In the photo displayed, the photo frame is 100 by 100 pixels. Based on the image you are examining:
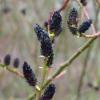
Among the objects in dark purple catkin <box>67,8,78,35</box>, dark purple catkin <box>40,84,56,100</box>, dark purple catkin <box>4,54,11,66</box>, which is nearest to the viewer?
dark purple catkin <box>40,84,56,100</box>

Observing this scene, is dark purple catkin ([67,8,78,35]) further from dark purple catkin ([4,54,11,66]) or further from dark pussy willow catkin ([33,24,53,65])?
dark purple catkin ([4,54,11,66])

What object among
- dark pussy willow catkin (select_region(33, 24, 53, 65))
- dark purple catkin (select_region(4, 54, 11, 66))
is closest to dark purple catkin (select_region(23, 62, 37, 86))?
dark pussy willow catkin (select_region(33, 24, 53, 65))

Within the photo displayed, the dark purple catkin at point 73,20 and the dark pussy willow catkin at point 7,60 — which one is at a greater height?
the dark purple catkin at point 73,20

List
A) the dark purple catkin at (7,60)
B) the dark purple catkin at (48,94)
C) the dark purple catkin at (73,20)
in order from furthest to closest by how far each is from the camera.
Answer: the dark purple catkin at (7,60) → the dark purple catkin at (73,20) → the dark purple catkin at (48,94)

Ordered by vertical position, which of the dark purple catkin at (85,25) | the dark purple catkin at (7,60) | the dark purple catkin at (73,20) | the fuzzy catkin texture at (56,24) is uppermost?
the fuzzy catkin texture at (56,24)

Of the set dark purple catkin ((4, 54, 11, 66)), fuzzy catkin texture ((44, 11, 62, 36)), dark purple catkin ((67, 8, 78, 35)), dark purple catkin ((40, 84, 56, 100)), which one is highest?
fuzzy catkin texture ((44, 11, 62, 36))

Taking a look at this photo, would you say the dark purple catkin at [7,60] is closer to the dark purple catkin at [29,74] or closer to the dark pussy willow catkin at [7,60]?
the dark pussy willow catkin at [7,60]

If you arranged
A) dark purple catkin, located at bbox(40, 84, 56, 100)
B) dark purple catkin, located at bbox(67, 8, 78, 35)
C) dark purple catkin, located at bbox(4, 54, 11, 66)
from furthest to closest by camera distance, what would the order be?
1. dark purple catkin, located at bbox(4, 54, 11, 66)
2. dark purple catkin, located at bbox(67, 8, 78, 35)
3. dark purple catkin, located at bbox(40, 84, 56, 100)

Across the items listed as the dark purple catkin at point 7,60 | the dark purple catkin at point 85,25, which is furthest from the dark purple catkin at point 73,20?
the dark purple catkin at point 7,60

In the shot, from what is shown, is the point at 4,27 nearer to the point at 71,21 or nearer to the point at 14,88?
the point at 14,88
